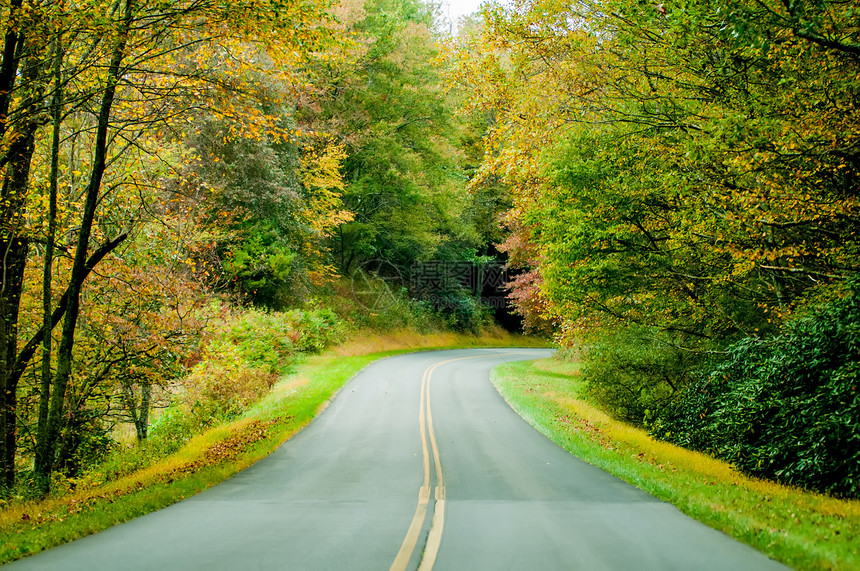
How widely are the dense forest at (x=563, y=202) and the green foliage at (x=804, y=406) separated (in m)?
0.04

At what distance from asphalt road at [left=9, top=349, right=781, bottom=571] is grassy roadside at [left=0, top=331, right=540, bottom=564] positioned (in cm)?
30

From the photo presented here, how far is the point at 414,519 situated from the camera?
272 inches

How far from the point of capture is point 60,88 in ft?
26.3

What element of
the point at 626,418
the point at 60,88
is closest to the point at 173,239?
the point at 60,88

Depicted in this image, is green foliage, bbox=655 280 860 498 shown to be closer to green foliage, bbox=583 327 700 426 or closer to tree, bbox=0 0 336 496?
green foliage, bbox=583 327 700 426

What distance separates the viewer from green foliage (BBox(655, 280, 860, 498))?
7895 mm

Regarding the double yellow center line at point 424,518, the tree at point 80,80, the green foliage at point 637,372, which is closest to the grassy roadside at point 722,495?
the green foliage at point 637,372

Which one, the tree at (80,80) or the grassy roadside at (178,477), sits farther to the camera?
the tree at (80,80)

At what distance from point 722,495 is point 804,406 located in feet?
6.98

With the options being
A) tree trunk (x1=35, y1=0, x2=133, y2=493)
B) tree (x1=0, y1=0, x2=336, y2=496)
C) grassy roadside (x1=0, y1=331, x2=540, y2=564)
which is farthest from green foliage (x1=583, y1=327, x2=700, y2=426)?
tree trunk (x1=35, y1=0, x2=133, y2=493)

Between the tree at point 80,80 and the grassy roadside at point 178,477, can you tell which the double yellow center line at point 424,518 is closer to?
the grassy roadside at point 178,477

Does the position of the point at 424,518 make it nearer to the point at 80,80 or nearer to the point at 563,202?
the point at 80,80

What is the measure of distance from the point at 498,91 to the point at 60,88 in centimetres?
921

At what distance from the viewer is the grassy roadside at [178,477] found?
6.42 m
